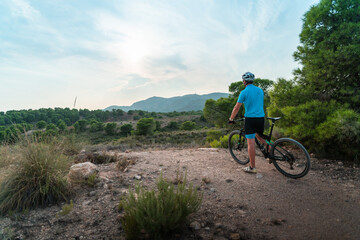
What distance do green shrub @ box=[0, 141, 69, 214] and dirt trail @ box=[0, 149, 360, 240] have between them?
0.26 m

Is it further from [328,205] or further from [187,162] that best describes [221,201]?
[187,162]

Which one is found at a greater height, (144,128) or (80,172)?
(80,172)

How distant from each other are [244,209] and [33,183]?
3671 millimetres

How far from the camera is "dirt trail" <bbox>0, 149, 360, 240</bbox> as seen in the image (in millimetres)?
2449

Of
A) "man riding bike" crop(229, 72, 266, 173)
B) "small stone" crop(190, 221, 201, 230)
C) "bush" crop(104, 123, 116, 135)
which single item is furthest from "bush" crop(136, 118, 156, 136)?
"small stone" crop(190, 221, 201, 230)

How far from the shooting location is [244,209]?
2982 millimetres

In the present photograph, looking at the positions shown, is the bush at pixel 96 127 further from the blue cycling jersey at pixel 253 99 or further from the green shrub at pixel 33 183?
the blue cycling jersey at pixel 253 99

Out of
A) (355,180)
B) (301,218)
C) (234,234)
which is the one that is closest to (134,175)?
(234,234)

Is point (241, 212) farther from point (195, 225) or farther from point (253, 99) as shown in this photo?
point (253, 99)

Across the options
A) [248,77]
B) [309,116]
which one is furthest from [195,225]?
[309,116]

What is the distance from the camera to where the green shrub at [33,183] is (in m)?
3.22

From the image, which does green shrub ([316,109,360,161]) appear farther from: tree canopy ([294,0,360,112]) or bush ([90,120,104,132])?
bush ([90,120,104,132])

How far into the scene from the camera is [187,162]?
5.74 meters

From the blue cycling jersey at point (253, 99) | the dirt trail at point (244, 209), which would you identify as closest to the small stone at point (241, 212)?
the dirt trail at point (244, 209)
